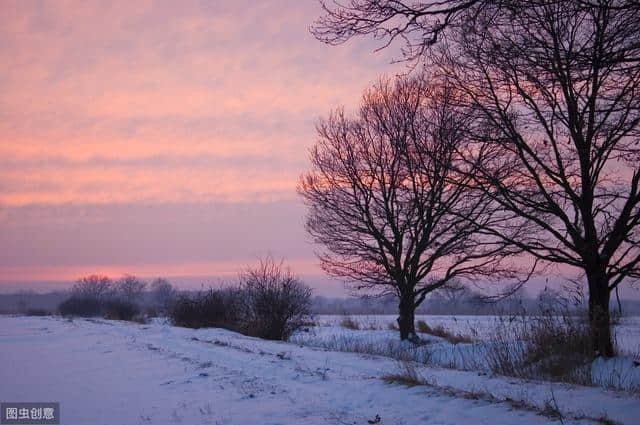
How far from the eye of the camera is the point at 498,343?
1122 centimetres

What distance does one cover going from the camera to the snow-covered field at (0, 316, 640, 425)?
19.5 ft

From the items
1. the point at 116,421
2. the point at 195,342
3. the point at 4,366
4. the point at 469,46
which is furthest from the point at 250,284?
the point at 116,421

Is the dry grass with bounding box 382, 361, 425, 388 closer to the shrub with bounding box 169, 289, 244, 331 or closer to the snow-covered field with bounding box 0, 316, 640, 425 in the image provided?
the snow-covered field with bounding box 0, 316, 640, 425

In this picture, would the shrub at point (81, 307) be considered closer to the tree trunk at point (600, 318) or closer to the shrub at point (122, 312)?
the shrub at point (122, 312)

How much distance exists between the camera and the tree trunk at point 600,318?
32.7 ft

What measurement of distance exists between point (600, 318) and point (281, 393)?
6528 millimetres

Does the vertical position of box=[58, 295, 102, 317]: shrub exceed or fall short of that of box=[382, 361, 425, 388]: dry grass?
it falls short

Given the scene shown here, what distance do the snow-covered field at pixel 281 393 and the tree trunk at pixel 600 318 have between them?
2946 mm

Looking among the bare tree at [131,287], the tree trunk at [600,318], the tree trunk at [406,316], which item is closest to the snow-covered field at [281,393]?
the tree trunk at [600,318]

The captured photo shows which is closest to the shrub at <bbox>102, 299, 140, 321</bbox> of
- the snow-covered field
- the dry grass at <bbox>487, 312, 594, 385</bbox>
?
the snow-covered field

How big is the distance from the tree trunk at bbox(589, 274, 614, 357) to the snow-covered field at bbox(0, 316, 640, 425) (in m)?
2.95

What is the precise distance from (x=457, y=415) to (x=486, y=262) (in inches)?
520

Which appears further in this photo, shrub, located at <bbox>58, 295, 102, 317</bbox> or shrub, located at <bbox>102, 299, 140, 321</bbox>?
shrub, located at <bbox>58, 295, 102, 317</bbox>

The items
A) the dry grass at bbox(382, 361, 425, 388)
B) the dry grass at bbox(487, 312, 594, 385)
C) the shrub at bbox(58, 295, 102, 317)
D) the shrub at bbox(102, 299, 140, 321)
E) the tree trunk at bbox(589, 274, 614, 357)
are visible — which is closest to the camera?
the dry grass at bbox(382, 361, 425, 388)
